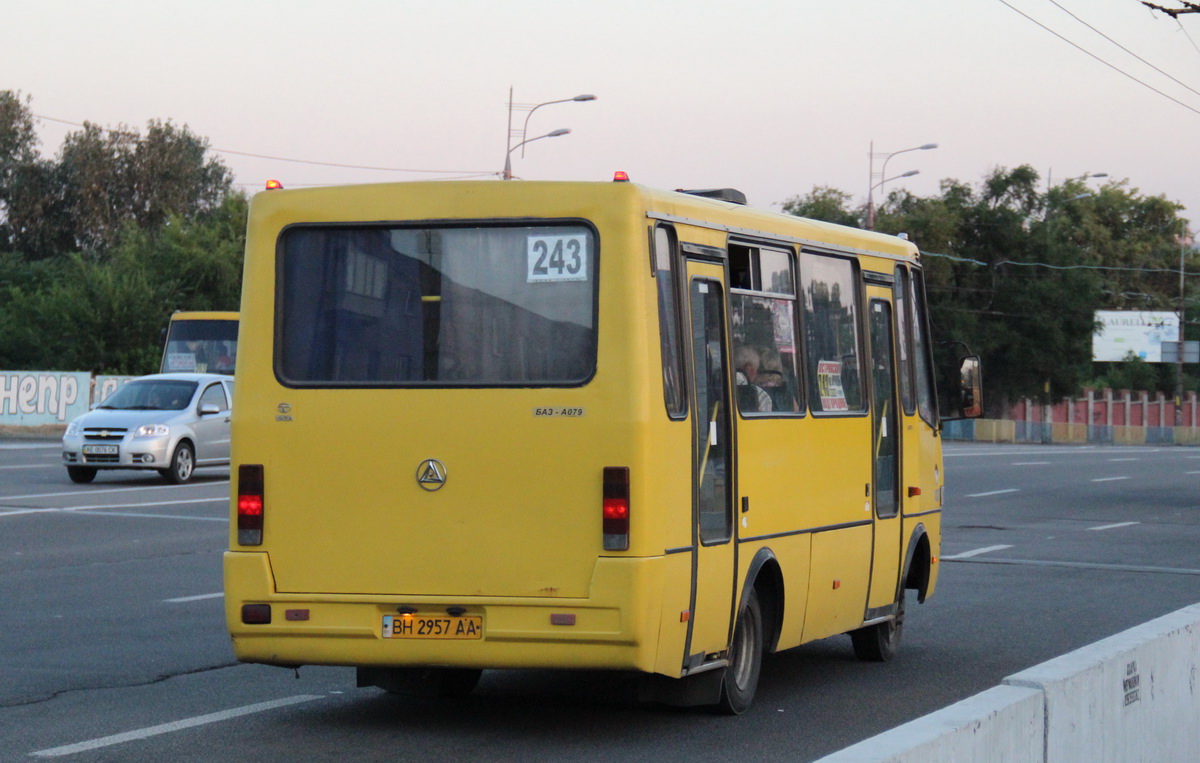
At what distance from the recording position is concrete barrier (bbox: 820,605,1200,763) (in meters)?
4.06

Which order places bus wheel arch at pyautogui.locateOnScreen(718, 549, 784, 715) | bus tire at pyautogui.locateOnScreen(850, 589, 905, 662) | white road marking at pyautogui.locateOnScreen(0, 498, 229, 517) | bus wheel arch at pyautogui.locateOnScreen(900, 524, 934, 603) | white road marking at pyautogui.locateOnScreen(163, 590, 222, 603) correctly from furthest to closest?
white road marking at pyautogui.locateOnScreen(0, 498, 229, 517)
white road marking at pyautogui.locateOnScreen(163, 590, 222, 603)
bus wheel arch at pyautogui.locateOnScreen(900, 524, 934, 603)
bus tire at pyautogui.locateOnScreen(850, 589, 905, 662)
bus wheel arch at pyautogui.locateOnScreen(718, 549, 784, 715)

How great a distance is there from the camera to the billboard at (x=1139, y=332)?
95.2 meters

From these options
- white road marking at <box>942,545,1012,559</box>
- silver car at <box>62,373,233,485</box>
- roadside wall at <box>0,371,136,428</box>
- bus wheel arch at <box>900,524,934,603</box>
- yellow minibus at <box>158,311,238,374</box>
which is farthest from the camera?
roadside wall at <box>0,371,136,428</box>

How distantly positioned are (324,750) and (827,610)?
126 inches

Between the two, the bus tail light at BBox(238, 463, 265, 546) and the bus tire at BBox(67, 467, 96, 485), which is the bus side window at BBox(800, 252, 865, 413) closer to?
the bus tail light at BBox(238, 463, 265, 546)

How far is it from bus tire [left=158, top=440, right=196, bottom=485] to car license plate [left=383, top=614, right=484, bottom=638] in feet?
63.2

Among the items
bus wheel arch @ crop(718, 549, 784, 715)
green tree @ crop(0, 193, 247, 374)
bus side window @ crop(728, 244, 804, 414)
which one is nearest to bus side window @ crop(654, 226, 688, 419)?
bus side window @ crop(728, 244, 804, 414)

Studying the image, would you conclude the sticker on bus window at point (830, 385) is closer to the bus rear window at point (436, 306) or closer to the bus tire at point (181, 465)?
the bus rear window at point (436, 306)

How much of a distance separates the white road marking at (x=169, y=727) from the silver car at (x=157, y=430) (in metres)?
16.9

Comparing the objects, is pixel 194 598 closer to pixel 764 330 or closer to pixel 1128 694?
pixel 764 330

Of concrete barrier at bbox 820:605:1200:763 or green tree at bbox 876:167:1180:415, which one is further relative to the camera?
green tree at bbox 876:167:1180:415

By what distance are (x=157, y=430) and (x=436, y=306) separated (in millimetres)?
19093

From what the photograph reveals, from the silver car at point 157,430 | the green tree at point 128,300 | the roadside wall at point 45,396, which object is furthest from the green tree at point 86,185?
the silver car at point 157,430

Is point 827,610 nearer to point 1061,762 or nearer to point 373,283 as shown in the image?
point 373,283
